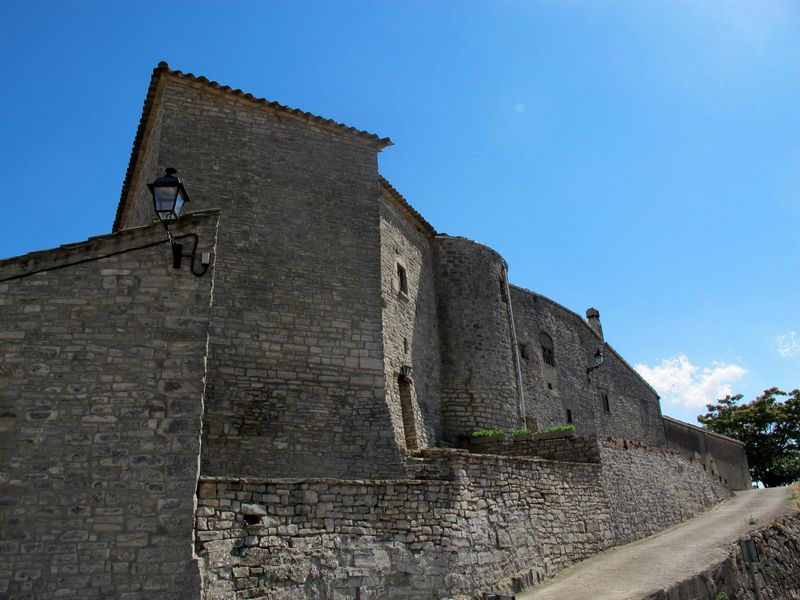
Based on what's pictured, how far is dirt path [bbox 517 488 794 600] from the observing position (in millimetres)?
9422

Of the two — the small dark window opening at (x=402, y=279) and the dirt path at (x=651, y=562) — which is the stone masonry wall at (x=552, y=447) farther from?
the small dark window opening at (x=402, y=279)

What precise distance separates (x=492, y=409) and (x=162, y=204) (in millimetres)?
11811

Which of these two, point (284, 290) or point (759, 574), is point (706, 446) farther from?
point (284, 290)

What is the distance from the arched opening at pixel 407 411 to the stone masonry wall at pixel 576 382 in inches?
222

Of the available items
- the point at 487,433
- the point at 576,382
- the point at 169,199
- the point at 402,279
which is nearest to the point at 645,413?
the point at 576,382

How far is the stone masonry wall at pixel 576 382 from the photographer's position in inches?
830

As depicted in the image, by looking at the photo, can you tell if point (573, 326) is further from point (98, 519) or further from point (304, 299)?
point (98, 519)


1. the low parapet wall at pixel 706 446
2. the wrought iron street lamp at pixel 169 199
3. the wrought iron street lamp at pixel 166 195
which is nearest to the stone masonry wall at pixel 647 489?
the wrought iron street lamp at pixel 169 199

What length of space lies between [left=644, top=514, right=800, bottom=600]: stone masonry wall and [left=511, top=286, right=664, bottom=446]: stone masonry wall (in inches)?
222

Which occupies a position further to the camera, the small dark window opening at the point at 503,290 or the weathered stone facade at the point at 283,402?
the small dark window opening at the point at 503,290

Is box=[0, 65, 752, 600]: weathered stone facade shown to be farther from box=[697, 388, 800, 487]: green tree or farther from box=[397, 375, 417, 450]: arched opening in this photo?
box=[697, 388, 800, 487]: green tree

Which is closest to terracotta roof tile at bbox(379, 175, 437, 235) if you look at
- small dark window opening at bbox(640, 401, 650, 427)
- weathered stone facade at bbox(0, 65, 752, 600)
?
weathered stone facade at bbox(0, 65, 752, 600)

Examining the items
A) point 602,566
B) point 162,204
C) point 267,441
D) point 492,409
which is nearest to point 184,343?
point 162,204

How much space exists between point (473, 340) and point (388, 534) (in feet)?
32.6
